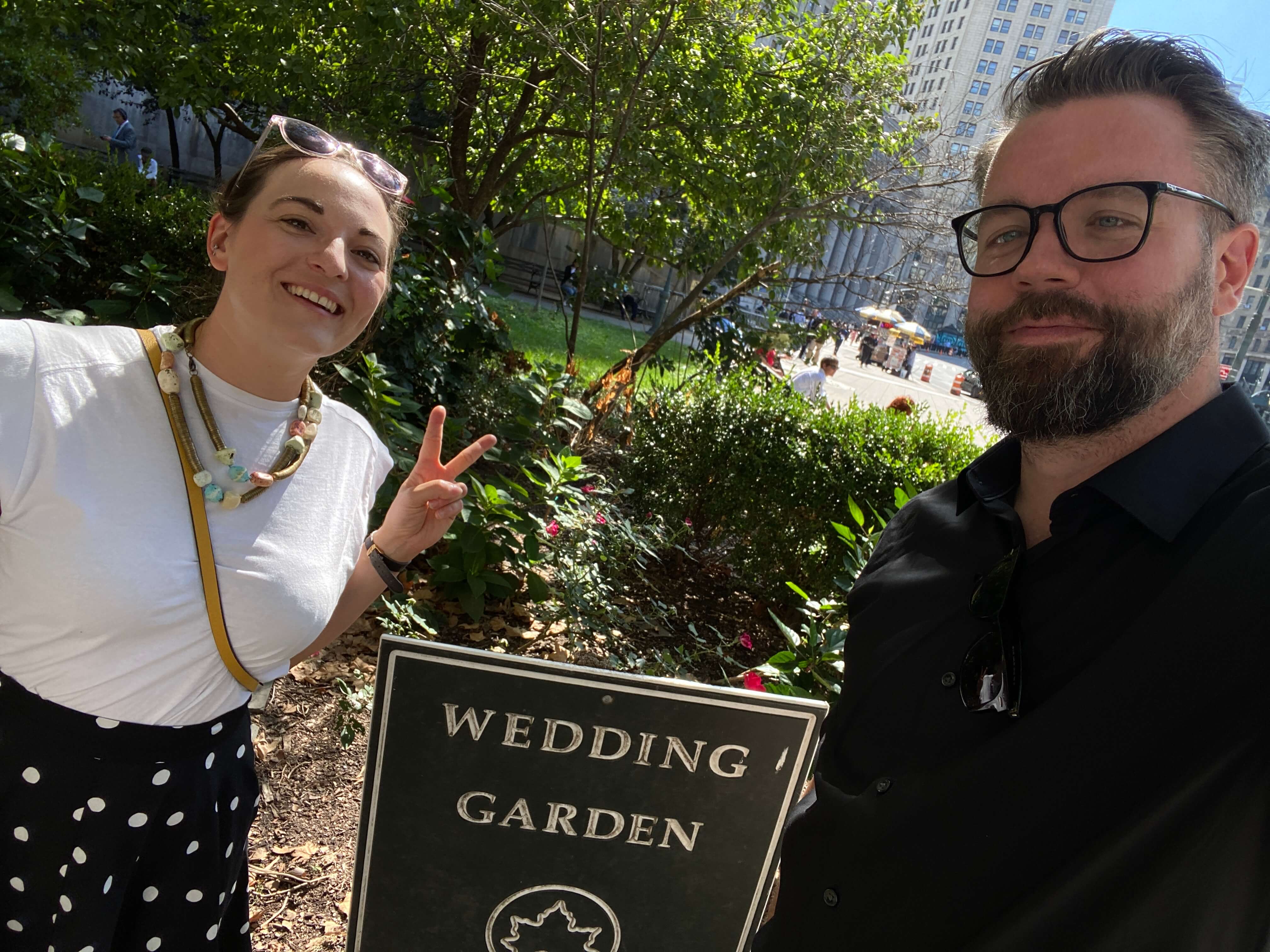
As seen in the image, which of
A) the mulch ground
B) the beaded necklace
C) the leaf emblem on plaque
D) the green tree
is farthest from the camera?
the green tree

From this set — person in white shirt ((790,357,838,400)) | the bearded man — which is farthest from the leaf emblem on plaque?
person in white shirt ((790,357,838,400))

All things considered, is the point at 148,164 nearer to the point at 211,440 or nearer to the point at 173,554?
the point at 211,440

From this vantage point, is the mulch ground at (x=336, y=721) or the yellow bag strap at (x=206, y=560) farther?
the mulch ground at (x=336, y=721)

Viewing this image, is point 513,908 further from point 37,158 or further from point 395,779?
point 37,158

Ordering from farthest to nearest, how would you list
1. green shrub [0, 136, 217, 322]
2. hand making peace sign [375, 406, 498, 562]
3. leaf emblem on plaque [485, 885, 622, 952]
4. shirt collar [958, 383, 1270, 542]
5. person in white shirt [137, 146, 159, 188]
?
person in white shirt [137, 146, 159, 188], green shrub [0, 136, 217, 322], hand making peace sign [375, 406, 498, 562], leaf emblem on plaque [485, 885, 622, 952], shirt collar [958, 383, 1270, 542]

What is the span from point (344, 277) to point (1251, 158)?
5.04 feet

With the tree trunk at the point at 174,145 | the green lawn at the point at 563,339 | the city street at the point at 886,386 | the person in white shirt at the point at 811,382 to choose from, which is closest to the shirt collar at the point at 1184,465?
the green lawn at the point at 563,339

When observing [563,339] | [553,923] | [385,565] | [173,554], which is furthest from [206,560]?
[563,339]

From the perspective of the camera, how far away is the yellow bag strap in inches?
55.3

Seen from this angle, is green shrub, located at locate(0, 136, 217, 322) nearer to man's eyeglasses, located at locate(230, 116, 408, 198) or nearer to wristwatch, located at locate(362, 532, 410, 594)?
man's eyeglasses, located at locate(230, 116, 408, 198)

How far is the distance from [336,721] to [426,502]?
1.80m

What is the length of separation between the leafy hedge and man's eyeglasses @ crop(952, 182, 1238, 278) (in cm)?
279

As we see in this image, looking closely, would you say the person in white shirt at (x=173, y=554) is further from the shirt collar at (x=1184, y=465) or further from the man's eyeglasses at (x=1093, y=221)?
the shirt collar at (x=1184, y=465)

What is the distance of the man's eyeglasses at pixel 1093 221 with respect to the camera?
1229mm
